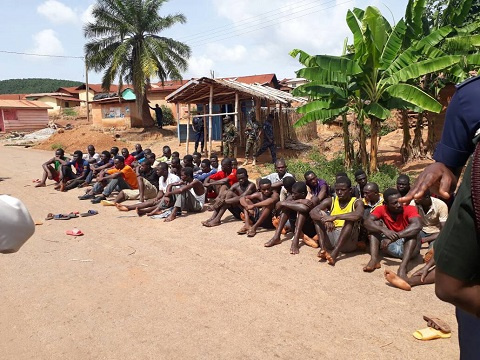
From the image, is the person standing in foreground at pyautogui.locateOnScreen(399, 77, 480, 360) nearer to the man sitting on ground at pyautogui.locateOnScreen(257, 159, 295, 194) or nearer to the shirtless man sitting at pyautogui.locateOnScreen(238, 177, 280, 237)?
the shirtless man sitting at pyautogui.locateOnScreen(238, 177, 280, 237)

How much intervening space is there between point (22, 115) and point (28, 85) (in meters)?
36.7

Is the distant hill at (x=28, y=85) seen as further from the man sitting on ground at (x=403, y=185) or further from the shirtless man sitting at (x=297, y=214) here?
the man sitting on ground at (x=403, y=185)

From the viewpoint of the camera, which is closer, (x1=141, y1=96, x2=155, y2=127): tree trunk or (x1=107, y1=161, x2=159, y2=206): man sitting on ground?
(x1=107, y1=161, x2=159, y2=206): man sitting on ground

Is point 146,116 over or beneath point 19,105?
beneath

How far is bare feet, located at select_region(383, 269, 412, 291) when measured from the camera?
435 cm

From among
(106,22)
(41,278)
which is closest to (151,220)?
(41,278)

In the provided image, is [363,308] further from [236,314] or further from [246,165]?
[246,165]

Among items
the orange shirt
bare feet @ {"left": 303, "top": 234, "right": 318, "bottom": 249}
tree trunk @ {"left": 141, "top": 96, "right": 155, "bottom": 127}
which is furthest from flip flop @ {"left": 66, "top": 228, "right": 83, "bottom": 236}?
tree trunk @ {"left": 141, "top": 96, "right": 155, "bottom": 127}

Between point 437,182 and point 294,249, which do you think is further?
point 294,249

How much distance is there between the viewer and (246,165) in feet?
45.7

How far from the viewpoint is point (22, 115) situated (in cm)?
3475

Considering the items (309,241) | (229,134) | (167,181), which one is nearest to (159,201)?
(167,181)

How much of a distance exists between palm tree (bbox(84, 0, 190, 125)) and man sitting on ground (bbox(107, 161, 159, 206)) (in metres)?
13.6

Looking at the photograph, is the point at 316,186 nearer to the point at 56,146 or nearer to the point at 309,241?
the point at 309,241
